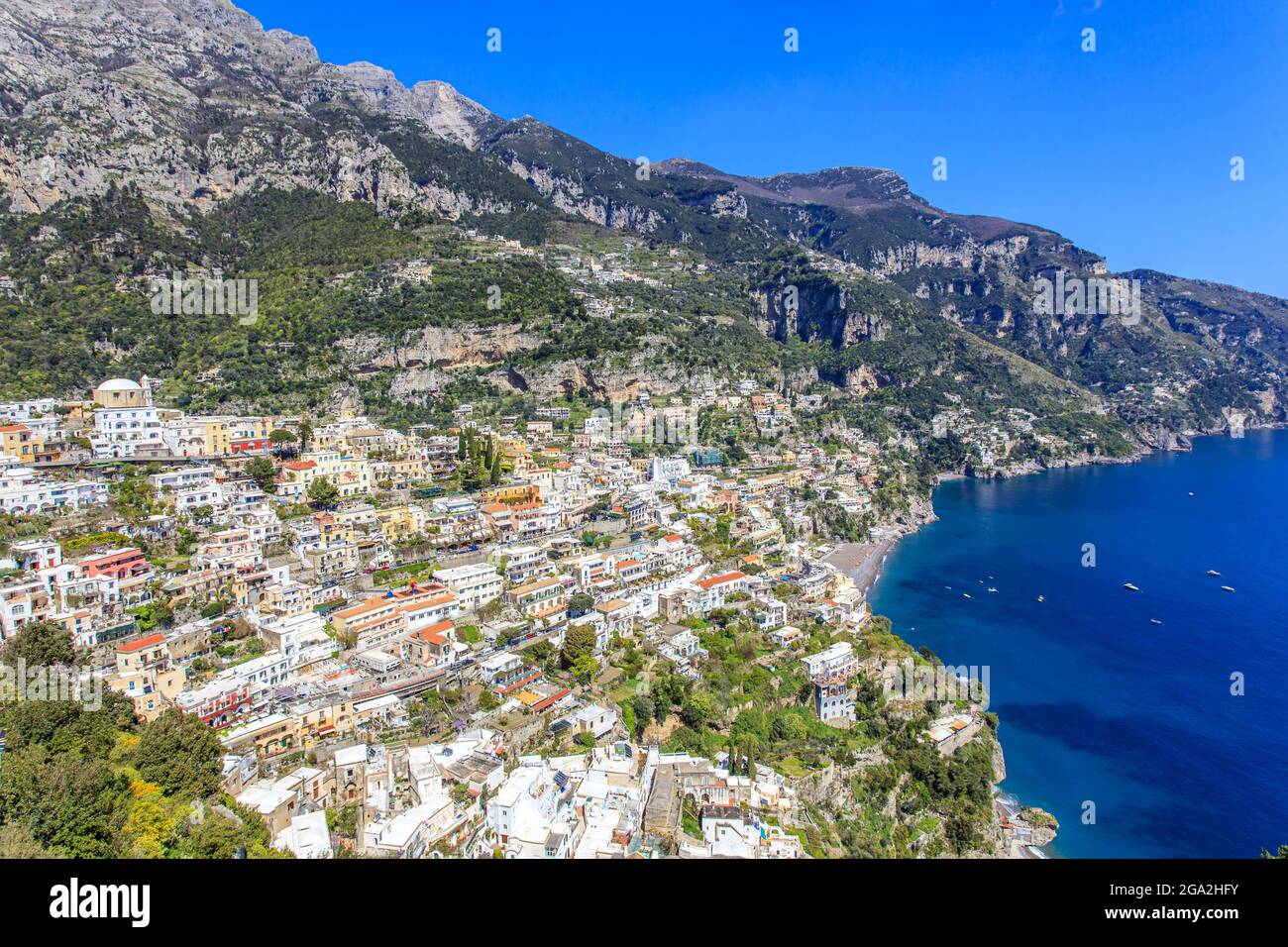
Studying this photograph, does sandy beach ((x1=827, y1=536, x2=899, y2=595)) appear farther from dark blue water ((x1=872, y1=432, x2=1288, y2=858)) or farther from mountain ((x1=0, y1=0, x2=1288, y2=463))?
mountain ((x1=0, y1=0, x2=1288, y2=463))

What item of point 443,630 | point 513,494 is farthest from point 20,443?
point 443,630

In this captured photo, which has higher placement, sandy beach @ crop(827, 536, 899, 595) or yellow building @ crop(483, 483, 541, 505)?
yellow building @ crop(483, 483, 541, 505)

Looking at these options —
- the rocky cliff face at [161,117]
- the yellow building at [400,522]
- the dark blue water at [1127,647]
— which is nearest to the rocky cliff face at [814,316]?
the dark blue water at [1127,647]

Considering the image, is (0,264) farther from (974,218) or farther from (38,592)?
(974,218)

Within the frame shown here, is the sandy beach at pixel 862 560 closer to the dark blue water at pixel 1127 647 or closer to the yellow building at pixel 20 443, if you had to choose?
the dark blue water at pixel 1127 647

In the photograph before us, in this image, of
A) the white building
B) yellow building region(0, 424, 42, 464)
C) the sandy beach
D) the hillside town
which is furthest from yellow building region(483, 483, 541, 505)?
the sandy beach

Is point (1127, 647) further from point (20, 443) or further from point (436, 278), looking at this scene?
point (436, 278)

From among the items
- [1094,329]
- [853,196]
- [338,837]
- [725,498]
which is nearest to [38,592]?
[338,837]
